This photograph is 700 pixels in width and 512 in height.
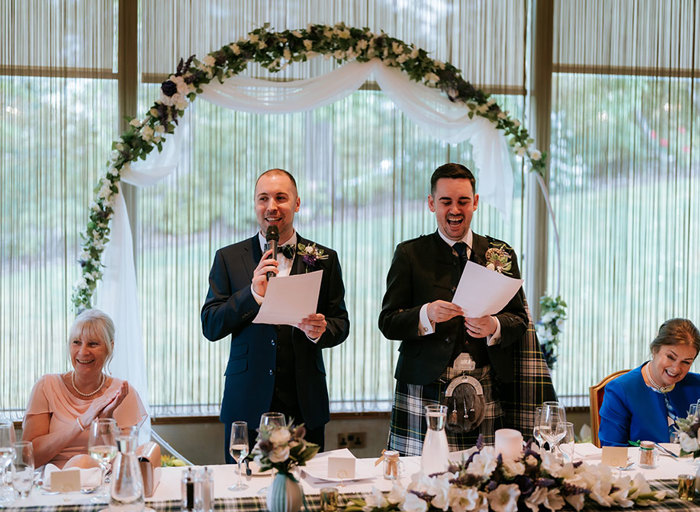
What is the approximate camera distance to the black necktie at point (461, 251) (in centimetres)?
309

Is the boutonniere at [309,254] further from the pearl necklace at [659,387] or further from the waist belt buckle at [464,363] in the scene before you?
the pearl necklace at [659,387]

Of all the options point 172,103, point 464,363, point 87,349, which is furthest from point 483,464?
point 172,103

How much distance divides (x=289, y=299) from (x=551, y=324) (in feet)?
7.58

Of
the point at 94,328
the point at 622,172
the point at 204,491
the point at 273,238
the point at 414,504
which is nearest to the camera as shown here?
the point at 414,504

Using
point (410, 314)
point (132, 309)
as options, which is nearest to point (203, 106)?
point (132, 309)

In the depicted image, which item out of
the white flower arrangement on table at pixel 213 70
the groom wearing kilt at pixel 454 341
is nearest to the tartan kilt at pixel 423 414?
the groom wearing kilt at pixel 454 341

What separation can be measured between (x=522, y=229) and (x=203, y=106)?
209 cm

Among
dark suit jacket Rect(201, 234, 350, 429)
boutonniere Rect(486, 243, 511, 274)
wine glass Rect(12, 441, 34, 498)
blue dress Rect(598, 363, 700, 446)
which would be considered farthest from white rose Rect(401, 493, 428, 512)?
blue dress Rect(598, 363, 700, 446)

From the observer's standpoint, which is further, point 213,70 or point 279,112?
point 279,112

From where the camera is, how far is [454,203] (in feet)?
9.82

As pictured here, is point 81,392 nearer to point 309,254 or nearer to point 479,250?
point 309,254

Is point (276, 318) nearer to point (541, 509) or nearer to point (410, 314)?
point (410, 314)

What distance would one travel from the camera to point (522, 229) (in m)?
4.79

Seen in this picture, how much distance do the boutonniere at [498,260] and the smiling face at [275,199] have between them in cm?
82
